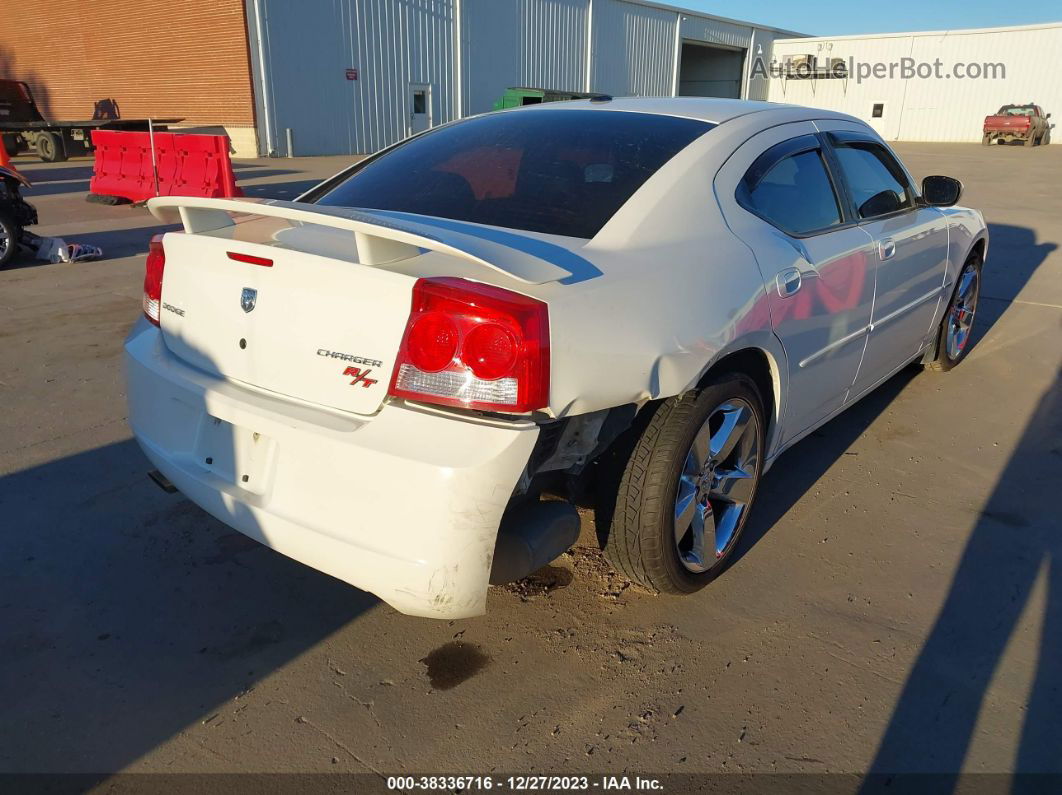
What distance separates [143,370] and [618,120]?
1954 millimetres

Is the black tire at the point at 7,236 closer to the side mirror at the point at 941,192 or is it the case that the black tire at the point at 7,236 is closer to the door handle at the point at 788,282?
the door handle at the point at 788,282

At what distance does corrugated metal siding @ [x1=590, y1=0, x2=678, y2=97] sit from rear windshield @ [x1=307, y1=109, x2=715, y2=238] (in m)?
32.7

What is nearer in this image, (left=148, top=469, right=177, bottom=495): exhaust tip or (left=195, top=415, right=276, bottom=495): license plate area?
(left=195, top=415, right=276, bottom=495): license plate area

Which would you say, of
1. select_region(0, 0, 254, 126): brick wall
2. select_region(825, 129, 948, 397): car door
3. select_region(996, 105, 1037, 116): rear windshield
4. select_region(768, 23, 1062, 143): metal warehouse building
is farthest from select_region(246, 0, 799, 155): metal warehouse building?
select_region(825, 129, 948, 397): car door

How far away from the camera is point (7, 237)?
8.08 metres

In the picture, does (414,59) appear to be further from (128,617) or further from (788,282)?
(128,617)

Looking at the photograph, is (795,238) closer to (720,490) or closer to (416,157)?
(720,490)

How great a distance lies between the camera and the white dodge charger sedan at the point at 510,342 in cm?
204

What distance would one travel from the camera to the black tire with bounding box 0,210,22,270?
8.06 m

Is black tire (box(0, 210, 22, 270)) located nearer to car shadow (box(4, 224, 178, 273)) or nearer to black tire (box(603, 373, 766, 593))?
car shadow (box(4, 224, 178, 273))

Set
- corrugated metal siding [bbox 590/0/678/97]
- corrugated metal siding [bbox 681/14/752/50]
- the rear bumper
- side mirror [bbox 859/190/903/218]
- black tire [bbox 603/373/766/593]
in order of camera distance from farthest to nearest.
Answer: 1. corrugated metal siding [bbox 681/14/752/50]
2. corrugated metal siding [bbox 590/0/678/97]
3. side mirror [bbox 859/190/903/218]
4. black tire [bbox 603/373/766/593]
5. the rear bumper

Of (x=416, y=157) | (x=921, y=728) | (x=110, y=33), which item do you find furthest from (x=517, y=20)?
(x=921, y=728)

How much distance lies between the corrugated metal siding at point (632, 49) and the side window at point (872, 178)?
3167 centimetres

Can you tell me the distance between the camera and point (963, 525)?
132 inches
